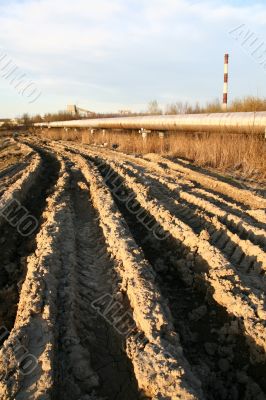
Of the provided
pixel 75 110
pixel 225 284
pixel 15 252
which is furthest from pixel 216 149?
pixel 75 110

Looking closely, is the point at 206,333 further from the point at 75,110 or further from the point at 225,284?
the point at 75,110

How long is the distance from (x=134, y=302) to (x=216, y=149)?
808 centimetres

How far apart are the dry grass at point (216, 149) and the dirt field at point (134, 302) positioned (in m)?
3.11

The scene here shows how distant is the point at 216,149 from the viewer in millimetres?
10914

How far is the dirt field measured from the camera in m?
2.75

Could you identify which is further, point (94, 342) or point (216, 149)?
point (216, 149)

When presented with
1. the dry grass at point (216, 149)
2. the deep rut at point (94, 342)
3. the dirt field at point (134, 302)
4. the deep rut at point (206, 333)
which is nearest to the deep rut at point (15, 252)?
the dirt field at point (134, 302)

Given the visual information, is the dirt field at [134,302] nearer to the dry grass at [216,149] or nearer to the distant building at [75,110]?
the dry grass at [216,149]

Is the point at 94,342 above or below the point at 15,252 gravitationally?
above

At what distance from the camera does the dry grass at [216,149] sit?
9734mm

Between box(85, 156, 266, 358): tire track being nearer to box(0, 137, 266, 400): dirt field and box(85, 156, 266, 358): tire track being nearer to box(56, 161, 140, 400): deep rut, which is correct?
box(0, 137, 266, 400): dirt field

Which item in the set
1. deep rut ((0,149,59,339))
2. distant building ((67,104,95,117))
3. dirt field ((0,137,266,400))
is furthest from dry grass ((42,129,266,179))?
distant building ((67,104,95,117))

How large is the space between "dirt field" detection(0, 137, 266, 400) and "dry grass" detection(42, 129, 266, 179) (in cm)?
311

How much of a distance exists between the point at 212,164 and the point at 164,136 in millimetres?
4499
